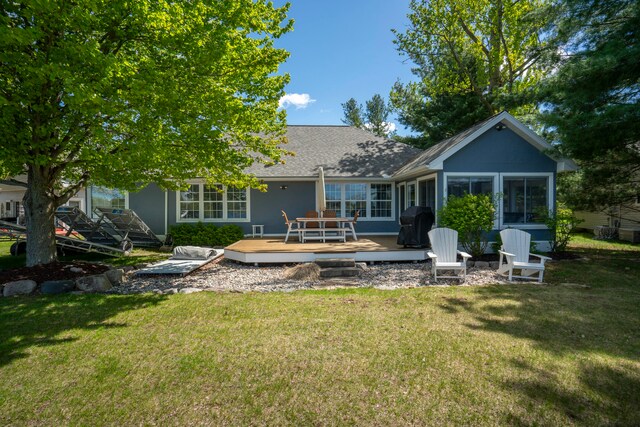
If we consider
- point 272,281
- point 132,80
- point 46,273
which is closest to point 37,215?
point 46,273

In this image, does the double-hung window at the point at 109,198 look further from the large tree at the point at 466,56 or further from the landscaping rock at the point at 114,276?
the large tree at the point at 466,56

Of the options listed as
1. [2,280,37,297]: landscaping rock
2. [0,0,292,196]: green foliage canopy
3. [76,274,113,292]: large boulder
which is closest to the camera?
[0,0,292,196]: green foliage canopy

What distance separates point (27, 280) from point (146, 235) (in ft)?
19.3

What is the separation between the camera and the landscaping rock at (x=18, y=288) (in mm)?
5879

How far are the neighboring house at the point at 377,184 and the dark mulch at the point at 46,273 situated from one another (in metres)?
6.24

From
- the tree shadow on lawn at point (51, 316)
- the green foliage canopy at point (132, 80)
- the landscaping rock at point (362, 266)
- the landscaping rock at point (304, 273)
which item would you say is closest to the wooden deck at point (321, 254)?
the landscaping rock at point (362, 266)

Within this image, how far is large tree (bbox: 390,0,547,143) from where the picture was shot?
19156mm

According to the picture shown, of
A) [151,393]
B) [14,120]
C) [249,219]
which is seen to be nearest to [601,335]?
[151,393]

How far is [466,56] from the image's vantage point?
2102 cm

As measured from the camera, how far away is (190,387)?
2.95 metres

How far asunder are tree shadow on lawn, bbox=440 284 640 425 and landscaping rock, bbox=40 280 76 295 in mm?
6583

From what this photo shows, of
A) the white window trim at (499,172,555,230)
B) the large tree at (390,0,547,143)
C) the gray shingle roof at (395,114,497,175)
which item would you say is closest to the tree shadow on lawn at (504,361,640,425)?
the gray shingle roof at (395,114,497,175)

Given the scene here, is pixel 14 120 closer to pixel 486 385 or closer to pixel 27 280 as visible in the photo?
pixel 27 280

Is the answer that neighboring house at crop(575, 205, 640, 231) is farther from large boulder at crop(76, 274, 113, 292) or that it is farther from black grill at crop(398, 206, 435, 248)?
large boulder at crop(76, 274, 113, 292)
